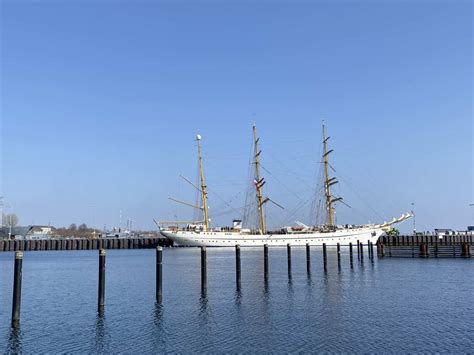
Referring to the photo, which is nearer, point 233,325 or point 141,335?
point 141,335

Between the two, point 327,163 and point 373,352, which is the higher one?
point 327,163

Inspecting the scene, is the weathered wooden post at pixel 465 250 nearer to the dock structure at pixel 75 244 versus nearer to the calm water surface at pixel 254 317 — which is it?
the calm water surface at pixel 254 317

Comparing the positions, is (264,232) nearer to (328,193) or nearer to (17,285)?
(328,193)

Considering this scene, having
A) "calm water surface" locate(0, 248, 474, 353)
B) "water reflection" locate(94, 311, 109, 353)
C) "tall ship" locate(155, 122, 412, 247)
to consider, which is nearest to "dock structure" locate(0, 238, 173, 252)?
"tall ship" locate(155, 122, 412, 247)

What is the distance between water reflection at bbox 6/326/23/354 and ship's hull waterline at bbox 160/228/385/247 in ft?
345

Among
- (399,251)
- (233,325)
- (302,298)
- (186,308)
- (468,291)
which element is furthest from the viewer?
(399,251)

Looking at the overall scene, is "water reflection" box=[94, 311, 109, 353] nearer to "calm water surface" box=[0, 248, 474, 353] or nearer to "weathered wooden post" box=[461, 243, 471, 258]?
"calm water surface" box=[0, 248, 474, 353]

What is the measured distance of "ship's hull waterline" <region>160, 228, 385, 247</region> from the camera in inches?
4894

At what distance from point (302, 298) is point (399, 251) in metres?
50.4

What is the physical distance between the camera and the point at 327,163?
433 feet

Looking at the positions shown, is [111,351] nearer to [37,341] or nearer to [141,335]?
[141,335]

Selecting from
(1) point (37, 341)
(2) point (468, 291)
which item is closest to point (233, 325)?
(1) point (37, 341)

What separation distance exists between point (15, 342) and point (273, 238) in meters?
108

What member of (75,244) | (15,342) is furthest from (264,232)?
(15,342)
